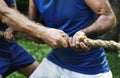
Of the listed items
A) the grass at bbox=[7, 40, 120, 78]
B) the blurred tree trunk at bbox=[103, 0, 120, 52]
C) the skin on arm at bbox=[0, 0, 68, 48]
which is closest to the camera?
the skin on arm at bbox=[0, 0, 68, 48]

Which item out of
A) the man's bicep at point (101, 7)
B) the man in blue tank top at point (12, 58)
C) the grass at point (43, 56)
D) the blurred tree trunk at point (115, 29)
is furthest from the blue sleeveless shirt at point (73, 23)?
the blurred tree trunk at point (115, 29)

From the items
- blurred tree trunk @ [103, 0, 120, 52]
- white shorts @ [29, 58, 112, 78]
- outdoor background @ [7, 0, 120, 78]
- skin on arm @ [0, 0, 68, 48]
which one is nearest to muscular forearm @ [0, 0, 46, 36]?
skin on arm @ [0, 0, 68, 48]

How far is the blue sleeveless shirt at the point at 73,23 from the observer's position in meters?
3.36

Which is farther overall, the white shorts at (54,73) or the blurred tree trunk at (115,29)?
the blurred tree trunk at (115,29)

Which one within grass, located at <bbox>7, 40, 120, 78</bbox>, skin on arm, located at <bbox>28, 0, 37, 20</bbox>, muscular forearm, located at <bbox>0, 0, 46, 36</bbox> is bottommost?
grass, located at <bbox>7, 40, 120, 78</bbox>

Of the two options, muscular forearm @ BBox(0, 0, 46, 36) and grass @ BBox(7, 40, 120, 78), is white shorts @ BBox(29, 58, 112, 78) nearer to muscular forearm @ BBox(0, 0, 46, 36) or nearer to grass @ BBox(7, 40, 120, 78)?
muscular forearm @ BBox(0, 0, 46, 36)

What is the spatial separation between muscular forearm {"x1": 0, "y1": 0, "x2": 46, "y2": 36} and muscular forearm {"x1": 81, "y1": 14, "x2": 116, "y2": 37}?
0.97ft

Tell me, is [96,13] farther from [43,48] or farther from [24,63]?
[43,48]

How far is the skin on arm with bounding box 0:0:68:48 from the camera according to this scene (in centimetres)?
301

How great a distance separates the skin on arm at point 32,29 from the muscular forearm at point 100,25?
0.21 metres

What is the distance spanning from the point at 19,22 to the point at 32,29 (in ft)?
0.43

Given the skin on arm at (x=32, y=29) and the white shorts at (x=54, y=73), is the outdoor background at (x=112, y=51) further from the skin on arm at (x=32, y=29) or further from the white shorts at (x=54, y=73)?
the skin on arm at (x=32, y=29)

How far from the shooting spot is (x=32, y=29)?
10.5 feet

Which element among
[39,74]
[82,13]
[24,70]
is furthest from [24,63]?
[82,13]
